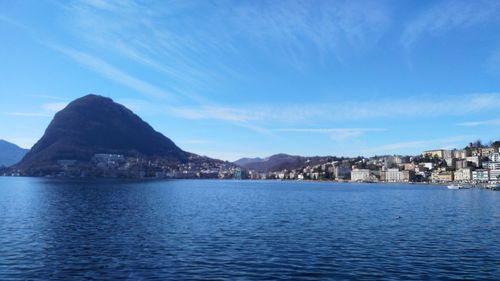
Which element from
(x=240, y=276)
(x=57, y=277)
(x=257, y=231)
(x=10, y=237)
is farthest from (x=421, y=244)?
(x=10, y=237)

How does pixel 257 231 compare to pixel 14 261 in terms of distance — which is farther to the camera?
pixel 257 231

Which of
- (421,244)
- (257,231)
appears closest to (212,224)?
(257,231)

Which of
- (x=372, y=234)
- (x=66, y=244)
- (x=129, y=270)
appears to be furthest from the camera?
(x=372, y=234)

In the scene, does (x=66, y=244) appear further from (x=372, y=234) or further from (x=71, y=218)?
(x=372, y=234)

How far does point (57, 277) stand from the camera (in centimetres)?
2638

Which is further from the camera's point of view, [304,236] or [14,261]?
[304,236]

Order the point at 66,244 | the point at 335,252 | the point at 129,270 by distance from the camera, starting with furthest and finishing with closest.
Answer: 1. the point at 66,244
2. the point at 335,252
3. the point at 129,270

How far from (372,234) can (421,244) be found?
612 cm

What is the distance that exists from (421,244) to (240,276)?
1864 cm

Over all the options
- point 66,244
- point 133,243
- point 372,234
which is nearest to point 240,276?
point 133,243

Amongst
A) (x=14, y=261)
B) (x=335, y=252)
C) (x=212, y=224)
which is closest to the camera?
(x=14, y=261)

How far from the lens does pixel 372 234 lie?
43312 mm

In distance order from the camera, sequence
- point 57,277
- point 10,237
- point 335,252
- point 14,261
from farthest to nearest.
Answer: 1. point 10,237
2. point 335,252
3. point 14,261
4. point 57,277

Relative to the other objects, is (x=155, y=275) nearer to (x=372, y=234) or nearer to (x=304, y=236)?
(x=304, y=236)
